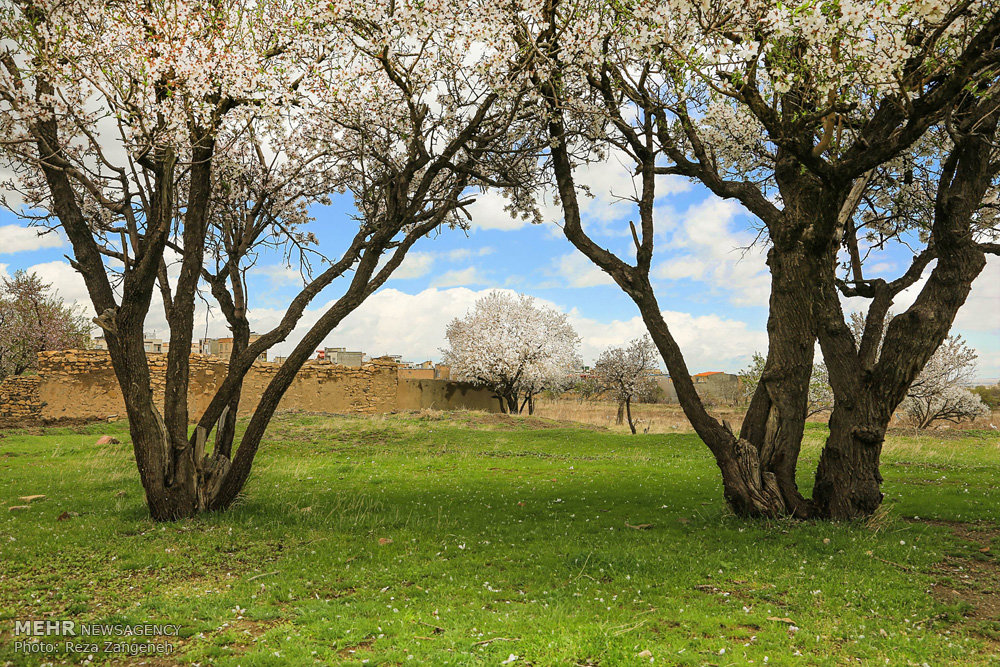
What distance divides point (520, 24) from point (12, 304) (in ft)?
113

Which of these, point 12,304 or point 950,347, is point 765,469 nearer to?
point 950,347

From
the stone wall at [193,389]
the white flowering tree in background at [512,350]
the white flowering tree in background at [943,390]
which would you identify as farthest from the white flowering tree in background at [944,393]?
the stone wall at [193,389]

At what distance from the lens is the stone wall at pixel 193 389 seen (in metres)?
23.9

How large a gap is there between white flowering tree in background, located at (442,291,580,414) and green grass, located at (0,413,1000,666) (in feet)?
75.1

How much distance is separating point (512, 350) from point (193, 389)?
1705cm

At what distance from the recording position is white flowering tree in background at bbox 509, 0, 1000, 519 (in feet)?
22.9

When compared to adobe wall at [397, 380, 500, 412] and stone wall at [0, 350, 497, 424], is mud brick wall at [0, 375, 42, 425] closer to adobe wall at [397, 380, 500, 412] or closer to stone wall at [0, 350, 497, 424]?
stone wall at [0, 350, 497, 424]

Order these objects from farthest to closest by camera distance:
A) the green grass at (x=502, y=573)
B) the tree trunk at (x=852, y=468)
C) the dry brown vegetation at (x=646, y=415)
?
the dry brown vegetation at (x=646, y=415), the tree trunk at (x=852, y=468), the green grass at (x=502, y=573)

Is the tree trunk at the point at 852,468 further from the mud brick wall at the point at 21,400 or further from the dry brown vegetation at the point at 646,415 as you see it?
the mud brick wall at the point at 21,400

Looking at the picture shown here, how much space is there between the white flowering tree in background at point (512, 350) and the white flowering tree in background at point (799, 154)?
26114 mm

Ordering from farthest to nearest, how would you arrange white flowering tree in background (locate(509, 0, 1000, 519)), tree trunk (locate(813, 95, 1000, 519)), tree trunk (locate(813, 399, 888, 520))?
1. tree trunk (locate(813, 399, 888, 520))
2. tree trunk (locate(813, 95, 1000, 519))
3. white flowering tree in background (locate(509, 0, 1000, 519))

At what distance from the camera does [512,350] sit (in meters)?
36.4

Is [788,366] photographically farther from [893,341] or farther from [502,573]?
[502,573]

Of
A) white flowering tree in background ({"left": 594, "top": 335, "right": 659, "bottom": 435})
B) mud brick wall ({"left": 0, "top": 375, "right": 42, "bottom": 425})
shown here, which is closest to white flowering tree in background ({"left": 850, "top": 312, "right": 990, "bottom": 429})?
white flowering tree in background ({"left": 594, "top": 335, "right": 659, "bottom": 435})
